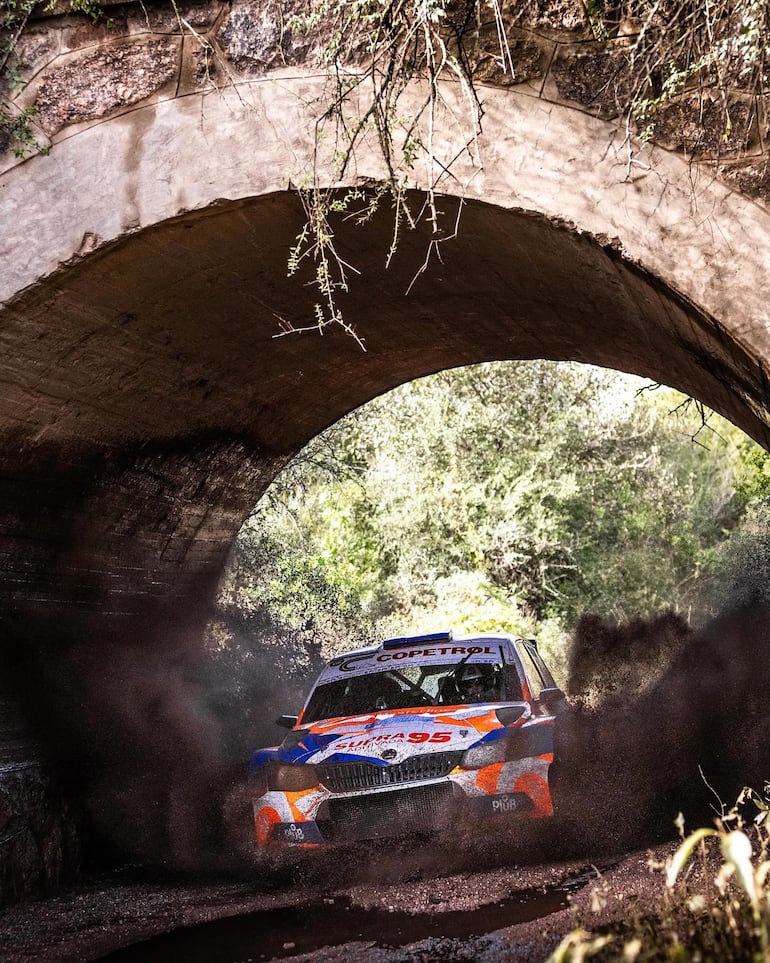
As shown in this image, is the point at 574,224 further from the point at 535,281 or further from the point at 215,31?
the point at 215,31

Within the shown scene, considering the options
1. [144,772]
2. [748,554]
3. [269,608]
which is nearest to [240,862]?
[144,772]

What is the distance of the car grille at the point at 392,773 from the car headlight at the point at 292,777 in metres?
0.11

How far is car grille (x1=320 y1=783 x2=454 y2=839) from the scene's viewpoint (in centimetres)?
736

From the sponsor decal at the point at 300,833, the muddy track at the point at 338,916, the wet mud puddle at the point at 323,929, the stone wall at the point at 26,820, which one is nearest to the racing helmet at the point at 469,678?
the sponsor decal at the point at 300,833

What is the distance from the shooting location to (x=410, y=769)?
7461mm

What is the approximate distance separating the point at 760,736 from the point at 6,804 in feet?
23.2

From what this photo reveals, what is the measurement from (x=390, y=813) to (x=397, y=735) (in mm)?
595

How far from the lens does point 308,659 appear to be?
56.9 feet

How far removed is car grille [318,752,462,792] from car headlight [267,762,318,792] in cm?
11

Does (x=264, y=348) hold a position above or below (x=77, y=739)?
above

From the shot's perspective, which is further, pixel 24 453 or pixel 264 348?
pixel 264 348

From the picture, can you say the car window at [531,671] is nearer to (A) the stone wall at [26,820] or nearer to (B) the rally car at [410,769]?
(B) the rally car at [410,769]

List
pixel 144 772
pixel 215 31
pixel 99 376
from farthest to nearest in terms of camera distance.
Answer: pixel 144 772 → pixel 99 376 → pixel 215 31

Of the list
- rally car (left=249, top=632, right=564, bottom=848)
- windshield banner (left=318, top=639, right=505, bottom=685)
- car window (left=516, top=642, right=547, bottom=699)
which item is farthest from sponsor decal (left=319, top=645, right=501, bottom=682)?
rally car (left=249, top=632, right=564, bottom=848)
